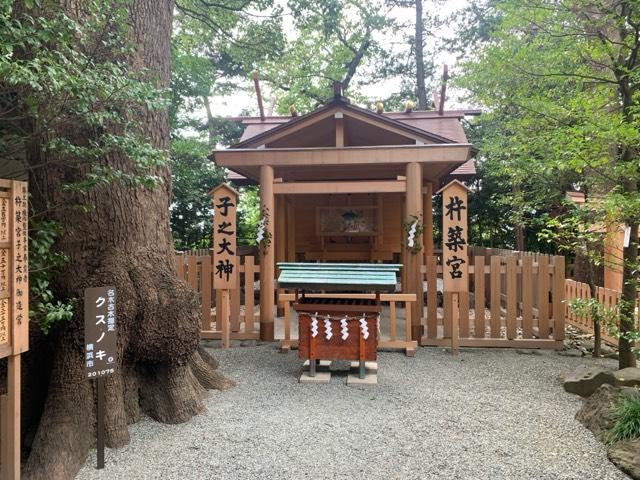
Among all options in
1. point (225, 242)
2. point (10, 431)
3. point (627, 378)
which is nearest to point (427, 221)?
point (225, 242)

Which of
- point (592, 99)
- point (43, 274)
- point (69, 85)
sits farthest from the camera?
point (592, 99)

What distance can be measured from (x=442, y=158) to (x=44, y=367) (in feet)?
20.6

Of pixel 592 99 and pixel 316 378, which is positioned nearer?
pixel 592 99

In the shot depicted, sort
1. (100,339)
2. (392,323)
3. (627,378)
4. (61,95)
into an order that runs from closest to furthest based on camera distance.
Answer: (61,95) → (100,339) → (627,378) → (392,323)

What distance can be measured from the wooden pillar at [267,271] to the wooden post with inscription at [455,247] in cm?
297

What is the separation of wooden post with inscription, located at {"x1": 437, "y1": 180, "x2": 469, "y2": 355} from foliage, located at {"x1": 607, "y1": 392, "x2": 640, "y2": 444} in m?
3.13

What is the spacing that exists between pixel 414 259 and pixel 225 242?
10.7 feet

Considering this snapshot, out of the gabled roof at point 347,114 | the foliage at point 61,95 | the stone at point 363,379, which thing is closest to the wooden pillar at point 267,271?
the gabled roof at point 347,114

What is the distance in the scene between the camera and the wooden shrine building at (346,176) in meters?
7.44

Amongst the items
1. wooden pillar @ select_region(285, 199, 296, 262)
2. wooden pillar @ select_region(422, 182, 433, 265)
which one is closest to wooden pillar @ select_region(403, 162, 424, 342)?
wooden pillar @ select_region(422, 182, 433, 265)

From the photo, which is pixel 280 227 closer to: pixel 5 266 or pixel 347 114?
pixel 347 114

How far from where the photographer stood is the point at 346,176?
1074 cm

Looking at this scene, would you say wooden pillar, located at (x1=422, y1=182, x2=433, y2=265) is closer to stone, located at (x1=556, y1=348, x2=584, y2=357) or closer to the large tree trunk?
stone, located at (x1=556, y1=348, x2=584, y2=357)

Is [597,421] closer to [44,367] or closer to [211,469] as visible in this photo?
[211,469]
